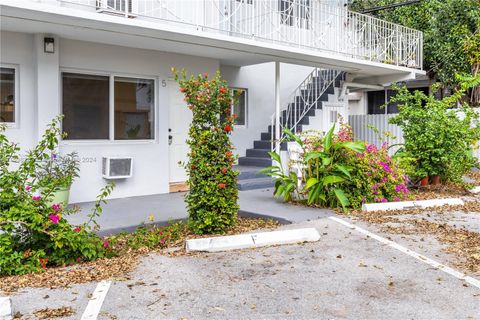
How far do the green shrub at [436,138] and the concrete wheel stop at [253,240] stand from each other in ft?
14.4

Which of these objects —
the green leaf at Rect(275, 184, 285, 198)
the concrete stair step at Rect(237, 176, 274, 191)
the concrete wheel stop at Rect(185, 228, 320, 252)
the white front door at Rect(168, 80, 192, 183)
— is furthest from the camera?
the concrete stair step at Rect(237, 176, 274, 191)

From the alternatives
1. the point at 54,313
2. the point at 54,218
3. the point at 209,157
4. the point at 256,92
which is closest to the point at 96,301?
the point at 54,313

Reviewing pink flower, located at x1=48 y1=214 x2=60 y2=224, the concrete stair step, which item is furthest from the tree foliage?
pink flower, located at x1=48 y1=214 x2=60 y2=224

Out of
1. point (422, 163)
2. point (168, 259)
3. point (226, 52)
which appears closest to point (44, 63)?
point (226, 52)

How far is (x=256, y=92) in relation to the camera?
40.8ft

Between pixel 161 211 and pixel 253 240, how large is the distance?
8.07 ft

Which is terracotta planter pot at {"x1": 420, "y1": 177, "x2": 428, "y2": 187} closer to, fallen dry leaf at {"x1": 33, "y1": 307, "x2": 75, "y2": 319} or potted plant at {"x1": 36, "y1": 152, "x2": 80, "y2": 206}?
potted plant at {"x1": 36, "y1": 152, "x2": 80, "y2": 206}

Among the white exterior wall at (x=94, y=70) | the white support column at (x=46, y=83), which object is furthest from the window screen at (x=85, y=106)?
the white support column at (x=46, y=83)

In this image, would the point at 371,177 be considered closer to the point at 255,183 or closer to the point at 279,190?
the point at 279,190

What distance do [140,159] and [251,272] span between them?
5.09m

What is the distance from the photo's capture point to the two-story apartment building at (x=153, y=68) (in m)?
7.58

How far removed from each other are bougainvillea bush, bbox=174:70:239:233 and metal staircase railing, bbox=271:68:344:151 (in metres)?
5.73

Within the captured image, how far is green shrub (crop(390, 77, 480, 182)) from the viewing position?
365 inches

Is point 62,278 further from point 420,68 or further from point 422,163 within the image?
point 420,68
